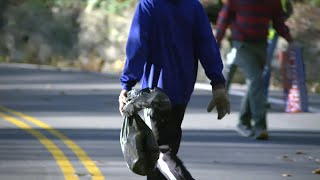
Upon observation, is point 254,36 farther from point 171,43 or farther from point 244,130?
point 171,43

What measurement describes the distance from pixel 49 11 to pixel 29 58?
5.95 ft

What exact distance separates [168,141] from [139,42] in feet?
2.27

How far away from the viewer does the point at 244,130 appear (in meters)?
13.8

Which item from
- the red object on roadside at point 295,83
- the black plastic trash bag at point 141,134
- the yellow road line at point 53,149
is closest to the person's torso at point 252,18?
the yellow road line at point 53,149

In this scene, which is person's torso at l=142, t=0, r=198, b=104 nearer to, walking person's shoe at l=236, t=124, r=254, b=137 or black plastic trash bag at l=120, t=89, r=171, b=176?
black plastic trash bag at l=120, t=89, r=171, b=176

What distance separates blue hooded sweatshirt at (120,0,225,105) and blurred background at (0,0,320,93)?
63.5 ft

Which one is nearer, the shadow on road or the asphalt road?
the asphalt road

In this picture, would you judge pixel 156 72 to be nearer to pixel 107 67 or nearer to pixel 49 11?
pixel 107 67

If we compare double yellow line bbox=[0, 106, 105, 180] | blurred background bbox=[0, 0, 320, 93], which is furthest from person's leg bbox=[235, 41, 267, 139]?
blurred background bbox=[0, 0, 320, 93]

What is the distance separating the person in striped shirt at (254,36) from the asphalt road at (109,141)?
1.36 ft

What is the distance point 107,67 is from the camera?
29562mm

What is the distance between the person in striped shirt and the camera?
13.2m

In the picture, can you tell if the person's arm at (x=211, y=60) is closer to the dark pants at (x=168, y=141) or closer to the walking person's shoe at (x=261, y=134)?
the dark pants at (x=168, y=141)

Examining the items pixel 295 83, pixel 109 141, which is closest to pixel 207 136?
pixel 109 141
